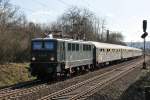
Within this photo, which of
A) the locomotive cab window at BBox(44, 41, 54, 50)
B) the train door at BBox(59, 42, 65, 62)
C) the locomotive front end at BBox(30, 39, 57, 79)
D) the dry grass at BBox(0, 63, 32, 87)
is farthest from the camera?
the dry grass at BBox(0, 63, 32, 87)

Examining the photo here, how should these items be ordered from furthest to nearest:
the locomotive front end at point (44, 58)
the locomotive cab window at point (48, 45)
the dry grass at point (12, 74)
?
the dry grass at point (12, 74)
the locomotive cab window at point (48, 45)
the locomotive front end at point (44, 58)

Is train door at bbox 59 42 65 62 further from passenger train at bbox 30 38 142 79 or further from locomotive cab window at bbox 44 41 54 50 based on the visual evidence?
locomotive cab window at bbox 44 41 54 50

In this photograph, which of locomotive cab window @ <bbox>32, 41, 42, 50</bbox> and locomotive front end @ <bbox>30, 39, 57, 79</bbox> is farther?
locomotive cab window @ <bbox>32, 41, 42, 50</bbox>

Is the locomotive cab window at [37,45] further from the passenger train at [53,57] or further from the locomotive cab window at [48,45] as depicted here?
the locomotive cab window at [48,45]

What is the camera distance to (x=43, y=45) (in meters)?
24.6

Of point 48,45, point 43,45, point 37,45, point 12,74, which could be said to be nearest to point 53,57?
point 48,45

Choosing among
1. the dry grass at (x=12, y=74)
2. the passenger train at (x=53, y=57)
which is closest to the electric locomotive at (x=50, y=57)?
the passenger train at (x=53, y=57)

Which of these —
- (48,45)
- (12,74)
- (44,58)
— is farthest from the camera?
(12,74)

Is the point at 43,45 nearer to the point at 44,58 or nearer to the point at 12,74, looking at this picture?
the point at 44,58

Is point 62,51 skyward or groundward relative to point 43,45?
groundward

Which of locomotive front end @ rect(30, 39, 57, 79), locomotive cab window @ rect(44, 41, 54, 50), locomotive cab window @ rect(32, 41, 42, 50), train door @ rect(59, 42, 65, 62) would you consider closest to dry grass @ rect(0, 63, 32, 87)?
locomotive front end @ rect(30, 39, 57, 79)

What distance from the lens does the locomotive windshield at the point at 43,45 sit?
24.4 meters

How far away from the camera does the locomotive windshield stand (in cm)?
2442

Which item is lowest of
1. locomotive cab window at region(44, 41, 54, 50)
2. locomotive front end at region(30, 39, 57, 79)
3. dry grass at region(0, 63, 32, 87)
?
dry grass at region(0, 63, 32, 87)
